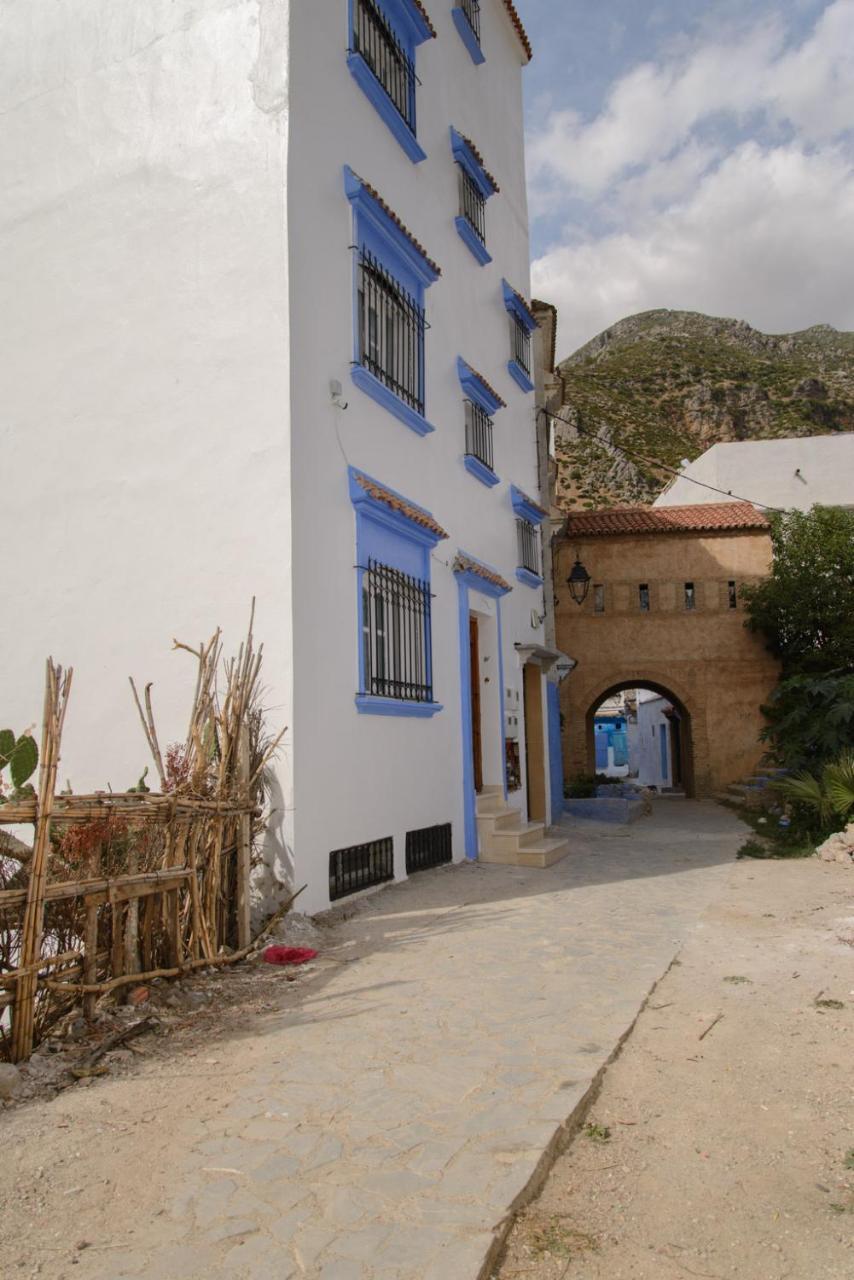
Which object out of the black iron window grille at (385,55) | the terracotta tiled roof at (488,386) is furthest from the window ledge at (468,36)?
the terracotta tiled roof at (488,386)

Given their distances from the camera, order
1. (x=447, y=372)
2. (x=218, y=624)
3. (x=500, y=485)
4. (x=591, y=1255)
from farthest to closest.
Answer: (x=500, y=485), (x=447, y=372), (x=218, y=624), (x=591, y=1255)

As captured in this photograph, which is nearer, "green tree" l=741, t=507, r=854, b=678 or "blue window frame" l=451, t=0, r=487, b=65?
"blue window frame" l=451, t=0, r=487, b=65

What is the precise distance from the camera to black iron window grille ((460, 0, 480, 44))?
41.0 ft

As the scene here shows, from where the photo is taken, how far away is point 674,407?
176 ft

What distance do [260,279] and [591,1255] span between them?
680cm

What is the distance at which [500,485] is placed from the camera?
42.7ft

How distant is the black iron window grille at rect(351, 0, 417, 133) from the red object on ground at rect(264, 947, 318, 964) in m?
7.57

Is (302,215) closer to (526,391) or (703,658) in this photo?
(526,391)

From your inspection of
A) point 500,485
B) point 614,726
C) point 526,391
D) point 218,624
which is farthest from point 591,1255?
point 614,726

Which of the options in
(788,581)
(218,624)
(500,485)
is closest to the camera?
(218,624)

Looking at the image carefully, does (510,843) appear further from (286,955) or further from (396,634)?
(286,955)

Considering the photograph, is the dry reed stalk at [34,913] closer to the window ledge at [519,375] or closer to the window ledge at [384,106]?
the window ledge at [384,106]

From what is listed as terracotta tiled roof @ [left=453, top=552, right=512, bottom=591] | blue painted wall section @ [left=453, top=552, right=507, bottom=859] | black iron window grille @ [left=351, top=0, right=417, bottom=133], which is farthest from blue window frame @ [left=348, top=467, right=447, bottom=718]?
black iron window grille @ [left=351, top=0, right=417, bottom=133]

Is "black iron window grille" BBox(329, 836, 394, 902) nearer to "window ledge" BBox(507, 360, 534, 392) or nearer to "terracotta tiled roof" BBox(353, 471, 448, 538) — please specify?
"terracotta tiled roof" BBox(353, 471, 448, 538)
